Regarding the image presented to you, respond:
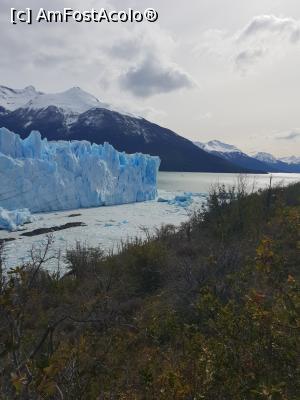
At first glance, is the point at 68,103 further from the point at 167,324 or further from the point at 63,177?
the point at 167,324

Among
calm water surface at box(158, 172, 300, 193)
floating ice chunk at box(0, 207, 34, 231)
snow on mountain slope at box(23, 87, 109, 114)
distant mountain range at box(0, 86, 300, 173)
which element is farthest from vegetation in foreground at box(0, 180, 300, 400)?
snow on mountain slope at box(23, 87, 109, 114)

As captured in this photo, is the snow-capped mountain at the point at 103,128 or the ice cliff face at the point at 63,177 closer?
the ice cliff face at the point at 63,177

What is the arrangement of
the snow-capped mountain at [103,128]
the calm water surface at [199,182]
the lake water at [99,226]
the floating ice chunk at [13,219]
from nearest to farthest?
the lake water at [99,226] < the floating ice chunk at [13,219] < the calm water surface at [199,182] < the snow-capped mountain at [103,128]

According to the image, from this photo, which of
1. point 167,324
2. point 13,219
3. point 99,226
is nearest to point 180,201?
point 99,226

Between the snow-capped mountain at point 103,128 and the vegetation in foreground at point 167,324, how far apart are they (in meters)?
132

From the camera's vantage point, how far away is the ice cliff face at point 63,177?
29.7 metres

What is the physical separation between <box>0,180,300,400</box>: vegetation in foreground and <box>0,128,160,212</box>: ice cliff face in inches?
742

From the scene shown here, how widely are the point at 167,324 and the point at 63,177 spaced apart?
29.7 meters

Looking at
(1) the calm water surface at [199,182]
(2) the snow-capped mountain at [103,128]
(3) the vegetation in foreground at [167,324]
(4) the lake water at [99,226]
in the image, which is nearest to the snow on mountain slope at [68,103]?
(2) the snow-capped mountain at [103,128]

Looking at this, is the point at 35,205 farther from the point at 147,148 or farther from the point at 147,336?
the point at 147,148

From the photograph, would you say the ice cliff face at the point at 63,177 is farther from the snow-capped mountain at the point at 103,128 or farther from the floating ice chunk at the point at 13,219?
the snow-capped mountain at the point at 103,128

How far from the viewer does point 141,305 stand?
7.47m

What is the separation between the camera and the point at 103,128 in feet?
504

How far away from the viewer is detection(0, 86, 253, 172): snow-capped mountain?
146 metres
